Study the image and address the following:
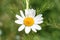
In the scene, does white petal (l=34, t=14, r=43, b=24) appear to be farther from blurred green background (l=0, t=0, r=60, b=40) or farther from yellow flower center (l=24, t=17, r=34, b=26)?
blurred green background (l=0, t=0, r=60, b=40)

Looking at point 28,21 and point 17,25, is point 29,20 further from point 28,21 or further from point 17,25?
point 17,25

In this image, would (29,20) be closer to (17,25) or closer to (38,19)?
(38,19)

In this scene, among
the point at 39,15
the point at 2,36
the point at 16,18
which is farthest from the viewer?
the point at 2,36

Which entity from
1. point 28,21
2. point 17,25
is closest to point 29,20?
point 28,21

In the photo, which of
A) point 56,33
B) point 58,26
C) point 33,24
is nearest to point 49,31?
point 56,33

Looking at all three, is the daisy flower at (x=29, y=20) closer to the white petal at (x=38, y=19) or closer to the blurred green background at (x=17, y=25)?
the white petal at (x=38, y=19)

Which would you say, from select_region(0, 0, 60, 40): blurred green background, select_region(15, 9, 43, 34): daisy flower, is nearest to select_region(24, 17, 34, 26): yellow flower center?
select_region(15, 9, 43, 34): daisy flower

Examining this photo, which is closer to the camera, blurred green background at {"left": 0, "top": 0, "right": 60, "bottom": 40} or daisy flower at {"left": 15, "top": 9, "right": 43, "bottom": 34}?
daisy flower at {"left": 15, "top": 9, "right": 43, "bottom": 34}

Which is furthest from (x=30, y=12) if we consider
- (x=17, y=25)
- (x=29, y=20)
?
(x=17, y=25)

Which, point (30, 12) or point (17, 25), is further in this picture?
point (17, 25)

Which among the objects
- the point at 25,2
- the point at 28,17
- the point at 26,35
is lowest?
the point at 26,35

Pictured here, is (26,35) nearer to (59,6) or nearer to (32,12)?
(32,12)
